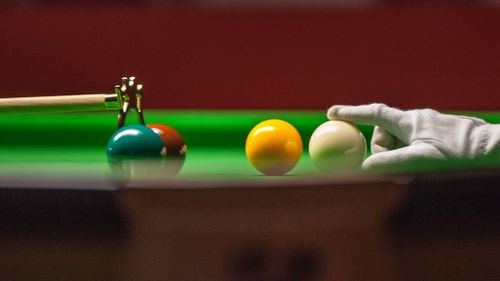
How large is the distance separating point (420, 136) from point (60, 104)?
26.3 inches

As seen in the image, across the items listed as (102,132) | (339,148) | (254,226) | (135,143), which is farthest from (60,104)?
(254,226)

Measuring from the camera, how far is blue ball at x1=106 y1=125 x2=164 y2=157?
4.22 feet

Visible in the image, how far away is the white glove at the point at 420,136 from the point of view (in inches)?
45.9

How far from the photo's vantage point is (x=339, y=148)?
4.34 feet

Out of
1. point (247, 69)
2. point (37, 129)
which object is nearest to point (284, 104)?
point (247, 69)

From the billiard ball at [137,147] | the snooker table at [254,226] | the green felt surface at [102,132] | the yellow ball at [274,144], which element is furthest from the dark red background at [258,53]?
the snooker table at [254,226]

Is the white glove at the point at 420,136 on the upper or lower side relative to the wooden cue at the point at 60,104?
lower

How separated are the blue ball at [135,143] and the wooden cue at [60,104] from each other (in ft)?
0.30

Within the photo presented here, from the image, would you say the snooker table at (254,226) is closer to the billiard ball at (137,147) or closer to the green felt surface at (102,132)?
the billiard ball at (137,147)

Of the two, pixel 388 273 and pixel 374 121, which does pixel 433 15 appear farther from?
pixel 388 273

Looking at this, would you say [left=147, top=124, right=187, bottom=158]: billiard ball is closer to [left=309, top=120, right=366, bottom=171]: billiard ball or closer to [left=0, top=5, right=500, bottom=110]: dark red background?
[left=309, top=120, right=366, bottom=171]: billiard ball

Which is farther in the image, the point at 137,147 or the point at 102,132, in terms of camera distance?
the point at 102,132

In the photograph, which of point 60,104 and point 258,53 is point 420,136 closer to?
point 60,104

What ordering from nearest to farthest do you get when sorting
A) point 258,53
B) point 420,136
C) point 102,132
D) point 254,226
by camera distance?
point 254,226 → point 420,136 → point 102,132 → point 258,53
